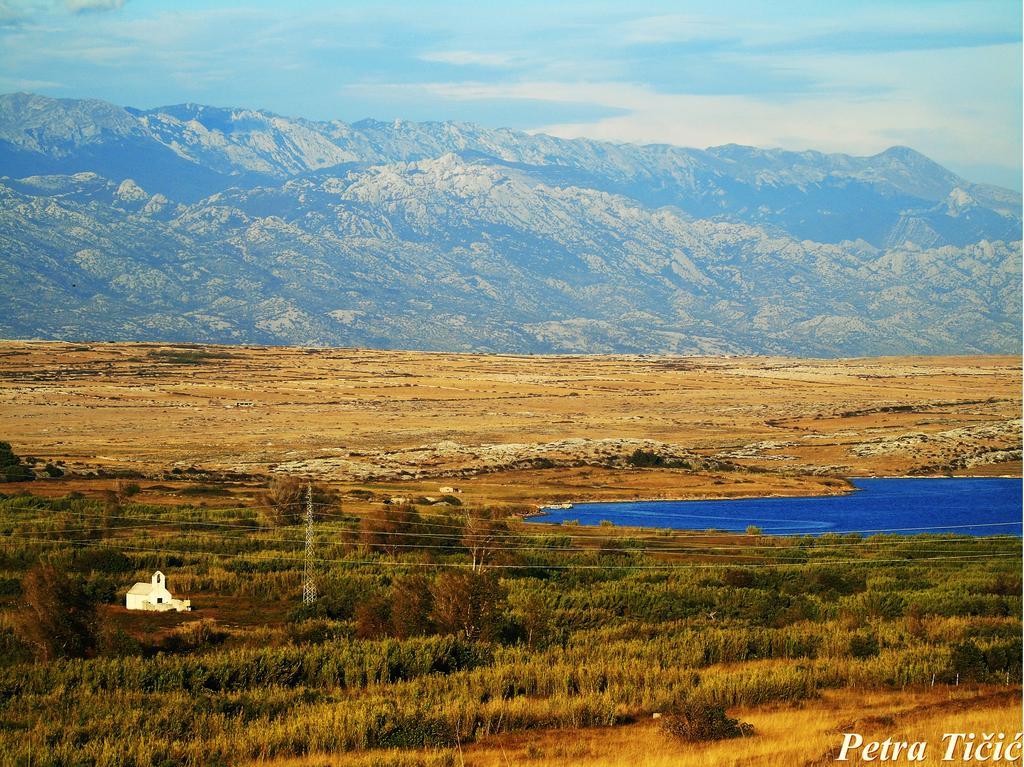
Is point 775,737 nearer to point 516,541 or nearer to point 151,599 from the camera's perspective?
point 151,599

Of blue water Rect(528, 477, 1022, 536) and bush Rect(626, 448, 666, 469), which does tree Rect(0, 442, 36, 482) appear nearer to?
blue water Rect(528, 477, 1022, 536)

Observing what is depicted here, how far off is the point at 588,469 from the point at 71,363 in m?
83.7

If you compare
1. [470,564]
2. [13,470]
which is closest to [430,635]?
[470,564]

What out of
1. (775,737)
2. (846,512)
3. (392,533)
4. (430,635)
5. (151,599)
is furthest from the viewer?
(846,512)

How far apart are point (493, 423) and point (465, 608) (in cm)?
6504

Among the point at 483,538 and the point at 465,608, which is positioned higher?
the point at 465,608

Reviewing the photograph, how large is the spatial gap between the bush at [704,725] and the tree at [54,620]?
35.1 feet

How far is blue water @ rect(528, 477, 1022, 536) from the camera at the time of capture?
2021 inches

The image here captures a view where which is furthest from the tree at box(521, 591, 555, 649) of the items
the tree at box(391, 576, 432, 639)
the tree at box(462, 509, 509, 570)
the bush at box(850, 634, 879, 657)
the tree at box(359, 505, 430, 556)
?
the tree at box(359, 505, 430, 556)

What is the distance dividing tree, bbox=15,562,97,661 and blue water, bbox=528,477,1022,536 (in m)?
29.8

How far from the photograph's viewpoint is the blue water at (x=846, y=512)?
51344mm

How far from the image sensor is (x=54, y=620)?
21312 millimetres

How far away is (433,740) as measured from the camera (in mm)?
16844

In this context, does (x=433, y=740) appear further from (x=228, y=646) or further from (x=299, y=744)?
(x=228, y=646)
